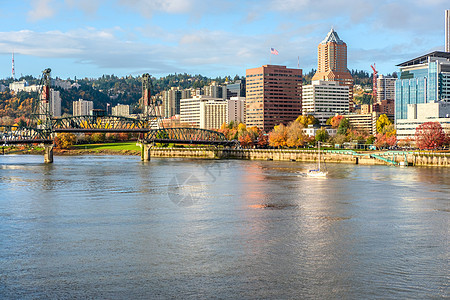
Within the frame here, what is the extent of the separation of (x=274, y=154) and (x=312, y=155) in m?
11.6

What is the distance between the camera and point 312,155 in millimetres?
119062

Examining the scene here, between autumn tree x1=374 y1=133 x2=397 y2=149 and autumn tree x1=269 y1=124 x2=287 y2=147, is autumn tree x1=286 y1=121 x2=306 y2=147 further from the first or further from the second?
autumn tree x1=374 y1=133 x2=397 y2=149

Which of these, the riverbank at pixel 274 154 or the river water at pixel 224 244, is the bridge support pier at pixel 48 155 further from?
the river water at pixel 224 244

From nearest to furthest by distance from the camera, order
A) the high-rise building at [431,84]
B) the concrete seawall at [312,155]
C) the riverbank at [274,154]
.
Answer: the concrete seawall at [312,155], the riverbank at [274,154], the high-rise building at [431,84]

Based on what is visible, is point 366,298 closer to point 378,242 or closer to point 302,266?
point 302,266

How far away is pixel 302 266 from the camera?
26.9 meters

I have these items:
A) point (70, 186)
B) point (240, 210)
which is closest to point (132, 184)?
point (70, 186)

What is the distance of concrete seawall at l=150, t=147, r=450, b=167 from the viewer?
99.7 metres

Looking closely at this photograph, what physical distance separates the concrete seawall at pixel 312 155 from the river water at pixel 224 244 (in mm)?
46803

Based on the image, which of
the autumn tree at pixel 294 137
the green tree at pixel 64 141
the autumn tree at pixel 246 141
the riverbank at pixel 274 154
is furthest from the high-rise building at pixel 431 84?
the green tree at pixel 64 141

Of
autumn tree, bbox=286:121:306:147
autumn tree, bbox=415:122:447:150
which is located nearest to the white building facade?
autumn tree, bbox=415:122:447:150

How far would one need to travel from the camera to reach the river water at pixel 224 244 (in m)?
23.9

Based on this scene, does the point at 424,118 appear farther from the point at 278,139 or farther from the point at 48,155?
the point at 48,155

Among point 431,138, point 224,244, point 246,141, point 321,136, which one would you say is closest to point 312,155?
point 431,138
